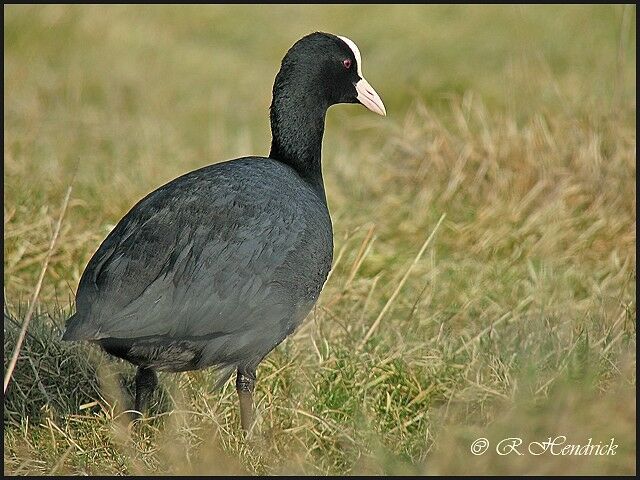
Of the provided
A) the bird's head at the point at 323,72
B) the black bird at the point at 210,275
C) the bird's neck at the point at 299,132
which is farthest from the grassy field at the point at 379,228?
the bird's head at the point at 323,72

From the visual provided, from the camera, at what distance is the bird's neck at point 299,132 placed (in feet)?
12.2

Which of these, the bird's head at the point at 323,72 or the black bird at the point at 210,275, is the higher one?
the bird's head at the point at 323,72

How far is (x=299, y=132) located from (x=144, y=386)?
1004 millimetres

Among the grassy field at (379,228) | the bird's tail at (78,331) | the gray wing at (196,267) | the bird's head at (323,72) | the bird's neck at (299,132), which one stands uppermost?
the bird's head at (323,72)

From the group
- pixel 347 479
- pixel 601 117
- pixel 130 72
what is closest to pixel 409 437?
pixel 347 479

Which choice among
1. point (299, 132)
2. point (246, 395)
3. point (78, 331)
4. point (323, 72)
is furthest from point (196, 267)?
point (323, 72)

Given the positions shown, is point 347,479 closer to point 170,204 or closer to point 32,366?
point 170,204

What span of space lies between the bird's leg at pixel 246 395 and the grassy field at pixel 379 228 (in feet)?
0.20

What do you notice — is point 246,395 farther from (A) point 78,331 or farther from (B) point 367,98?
(B) point 367,98

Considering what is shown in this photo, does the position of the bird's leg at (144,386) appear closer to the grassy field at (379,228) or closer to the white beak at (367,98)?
the grassy field at (379,228)

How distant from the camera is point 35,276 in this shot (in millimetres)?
4695

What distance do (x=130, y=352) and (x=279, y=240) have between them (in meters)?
0.53

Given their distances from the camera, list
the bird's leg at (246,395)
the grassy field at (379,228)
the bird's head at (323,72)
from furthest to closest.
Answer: the bird's head at (323,72) → the bird's leg at (246,395) → the grassy field at (379,228)

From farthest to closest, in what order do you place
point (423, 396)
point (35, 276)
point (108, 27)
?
point (108, 27)
point (35, 276)
point (423, 396)
